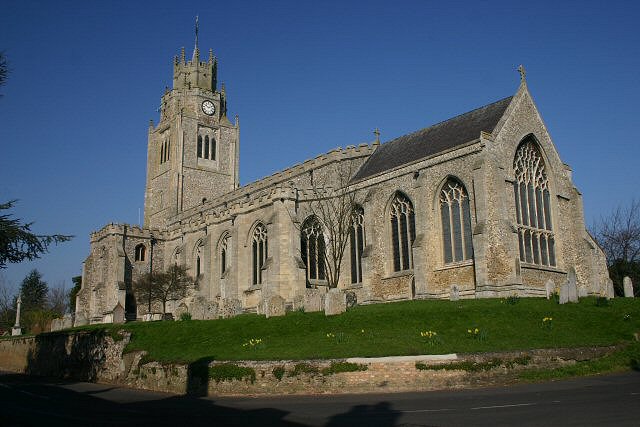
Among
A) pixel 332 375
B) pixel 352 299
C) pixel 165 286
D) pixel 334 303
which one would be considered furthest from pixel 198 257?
pixel 332 375

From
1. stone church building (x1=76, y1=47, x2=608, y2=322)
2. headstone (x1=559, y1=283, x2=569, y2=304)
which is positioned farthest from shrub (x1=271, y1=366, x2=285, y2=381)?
headstone (x1=559, y1=283, x2=569, y2=304)

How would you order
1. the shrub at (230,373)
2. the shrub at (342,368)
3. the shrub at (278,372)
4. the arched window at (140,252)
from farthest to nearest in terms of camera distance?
the arched window at (140,252), the shrub at (230,373), the shrub at (278,372), the shrub at (342,368)

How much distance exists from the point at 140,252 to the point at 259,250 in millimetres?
17379

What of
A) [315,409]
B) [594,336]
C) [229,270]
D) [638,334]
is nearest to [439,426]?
[315,409]

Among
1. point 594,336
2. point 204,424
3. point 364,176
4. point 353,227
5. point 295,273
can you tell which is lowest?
point 204,424

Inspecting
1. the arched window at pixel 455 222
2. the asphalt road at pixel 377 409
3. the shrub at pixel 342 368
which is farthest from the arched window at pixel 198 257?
the shrub at pixel 342 368

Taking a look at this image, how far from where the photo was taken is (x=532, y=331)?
773 inches

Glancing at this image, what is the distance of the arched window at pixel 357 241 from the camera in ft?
124

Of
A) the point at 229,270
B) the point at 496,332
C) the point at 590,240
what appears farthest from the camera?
the point at 229,270

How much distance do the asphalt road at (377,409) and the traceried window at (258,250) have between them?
72.4 feet

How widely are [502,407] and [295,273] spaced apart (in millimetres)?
24680

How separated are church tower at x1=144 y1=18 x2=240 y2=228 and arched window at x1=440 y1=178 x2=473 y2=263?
3684cm

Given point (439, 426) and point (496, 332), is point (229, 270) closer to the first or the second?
point (496, 332)

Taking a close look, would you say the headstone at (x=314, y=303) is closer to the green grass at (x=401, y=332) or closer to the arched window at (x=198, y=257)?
the green grass at (x=401, y=332)
